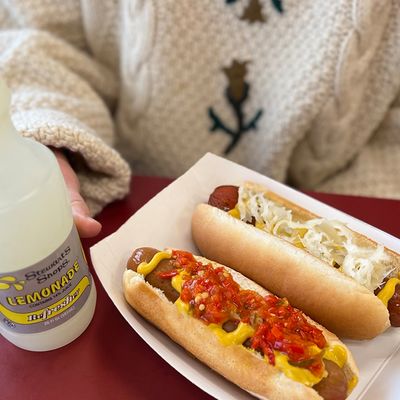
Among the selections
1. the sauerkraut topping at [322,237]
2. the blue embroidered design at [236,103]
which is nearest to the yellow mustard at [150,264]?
the sauerkraut topping at [322,237]

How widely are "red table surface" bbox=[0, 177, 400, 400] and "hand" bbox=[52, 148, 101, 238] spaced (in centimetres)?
14

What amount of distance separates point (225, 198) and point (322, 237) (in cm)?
22

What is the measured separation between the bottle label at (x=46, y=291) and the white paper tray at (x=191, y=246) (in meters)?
0.11

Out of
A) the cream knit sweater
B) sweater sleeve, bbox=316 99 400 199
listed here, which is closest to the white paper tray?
the cream knit sweater

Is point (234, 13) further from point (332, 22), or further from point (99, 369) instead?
point (99, 369)

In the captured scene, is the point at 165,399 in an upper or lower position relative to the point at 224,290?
lower

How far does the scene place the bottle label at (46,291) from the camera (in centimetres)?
80

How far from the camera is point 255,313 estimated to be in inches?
35.8

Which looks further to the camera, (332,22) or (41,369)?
(332,22)

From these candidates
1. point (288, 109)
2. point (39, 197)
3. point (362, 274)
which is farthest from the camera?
point (288, 109)

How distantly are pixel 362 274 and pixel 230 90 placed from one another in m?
0.63

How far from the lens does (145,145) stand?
151cm

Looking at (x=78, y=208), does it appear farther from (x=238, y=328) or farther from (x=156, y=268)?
(x=238, y=328)

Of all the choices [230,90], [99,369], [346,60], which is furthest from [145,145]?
[99,369]
